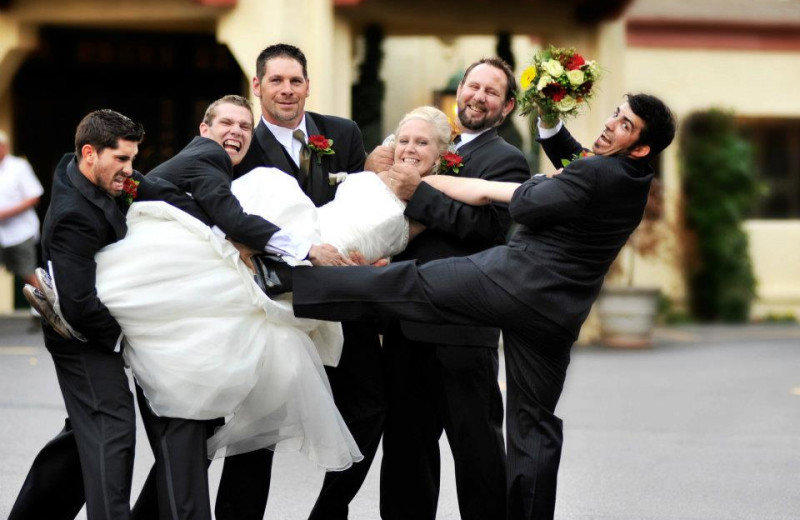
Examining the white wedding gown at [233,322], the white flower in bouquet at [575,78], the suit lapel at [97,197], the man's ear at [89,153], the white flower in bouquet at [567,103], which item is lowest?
the white wedding gown at [233,322]

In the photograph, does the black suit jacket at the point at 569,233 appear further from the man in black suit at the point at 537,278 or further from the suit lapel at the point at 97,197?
the suit lapel at the point at 97,197

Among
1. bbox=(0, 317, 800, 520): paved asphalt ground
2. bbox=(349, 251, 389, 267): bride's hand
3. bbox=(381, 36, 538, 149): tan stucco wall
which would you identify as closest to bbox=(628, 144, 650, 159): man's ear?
bbox=(349, 251, 389, 267): bride's hand

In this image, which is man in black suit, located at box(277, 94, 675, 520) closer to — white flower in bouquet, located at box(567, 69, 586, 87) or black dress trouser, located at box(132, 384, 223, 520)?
white flower in bouquet, located at box(567, 69, 586, 87)

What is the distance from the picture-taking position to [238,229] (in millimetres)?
5344

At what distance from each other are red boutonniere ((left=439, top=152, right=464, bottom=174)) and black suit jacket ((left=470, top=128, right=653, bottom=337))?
50 centimetres

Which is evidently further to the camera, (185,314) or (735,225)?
(735,225)

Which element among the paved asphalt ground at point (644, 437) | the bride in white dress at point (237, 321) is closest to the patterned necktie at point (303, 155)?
the bride in white dress at point (237, 321)

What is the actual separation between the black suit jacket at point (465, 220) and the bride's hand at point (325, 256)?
1.29 ft

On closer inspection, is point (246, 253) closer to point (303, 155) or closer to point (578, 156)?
point (303, 155)

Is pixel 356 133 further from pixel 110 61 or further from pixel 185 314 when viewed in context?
→ pixel 110 61

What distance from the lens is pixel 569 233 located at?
17.7 feet

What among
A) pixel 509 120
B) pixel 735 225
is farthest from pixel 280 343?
pixel 735 225

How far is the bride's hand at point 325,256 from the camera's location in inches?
215

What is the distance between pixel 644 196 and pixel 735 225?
1363 cm
